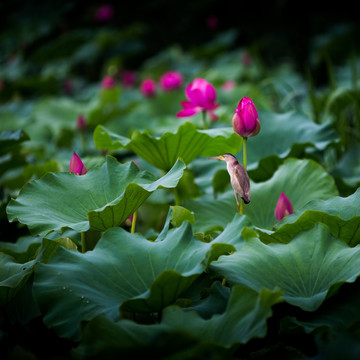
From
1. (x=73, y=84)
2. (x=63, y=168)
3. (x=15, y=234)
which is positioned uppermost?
(x=63, y=168)

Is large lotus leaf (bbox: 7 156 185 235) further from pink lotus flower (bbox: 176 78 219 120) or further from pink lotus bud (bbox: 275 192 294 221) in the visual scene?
pink lotus flower (bbox: 176 78 219 120)

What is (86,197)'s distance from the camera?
108cm

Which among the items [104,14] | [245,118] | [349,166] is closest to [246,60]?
[104,14]

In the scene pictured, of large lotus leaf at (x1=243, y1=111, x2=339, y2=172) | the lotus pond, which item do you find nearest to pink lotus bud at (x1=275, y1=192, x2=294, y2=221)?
the lotus pond

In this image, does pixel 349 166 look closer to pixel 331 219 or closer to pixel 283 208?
pixel 283 208

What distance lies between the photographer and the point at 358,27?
4648 mm

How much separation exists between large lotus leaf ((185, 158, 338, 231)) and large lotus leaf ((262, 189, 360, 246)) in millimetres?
189

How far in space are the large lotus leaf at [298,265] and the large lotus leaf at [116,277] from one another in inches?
1.8

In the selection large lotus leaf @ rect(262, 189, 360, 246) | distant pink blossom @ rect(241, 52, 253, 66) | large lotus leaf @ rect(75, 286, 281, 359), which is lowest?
distant pink blossom @ rect(241, 52, 253, 66)

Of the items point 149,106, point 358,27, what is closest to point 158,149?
point 149,106

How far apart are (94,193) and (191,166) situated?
598mm

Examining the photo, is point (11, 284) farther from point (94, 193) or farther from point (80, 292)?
point (94, 193)

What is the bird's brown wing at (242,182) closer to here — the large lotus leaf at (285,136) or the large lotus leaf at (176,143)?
the large lotus leaf at (176,143)

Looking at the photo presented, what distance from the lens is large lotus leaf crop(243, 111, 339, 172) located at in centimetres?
146
